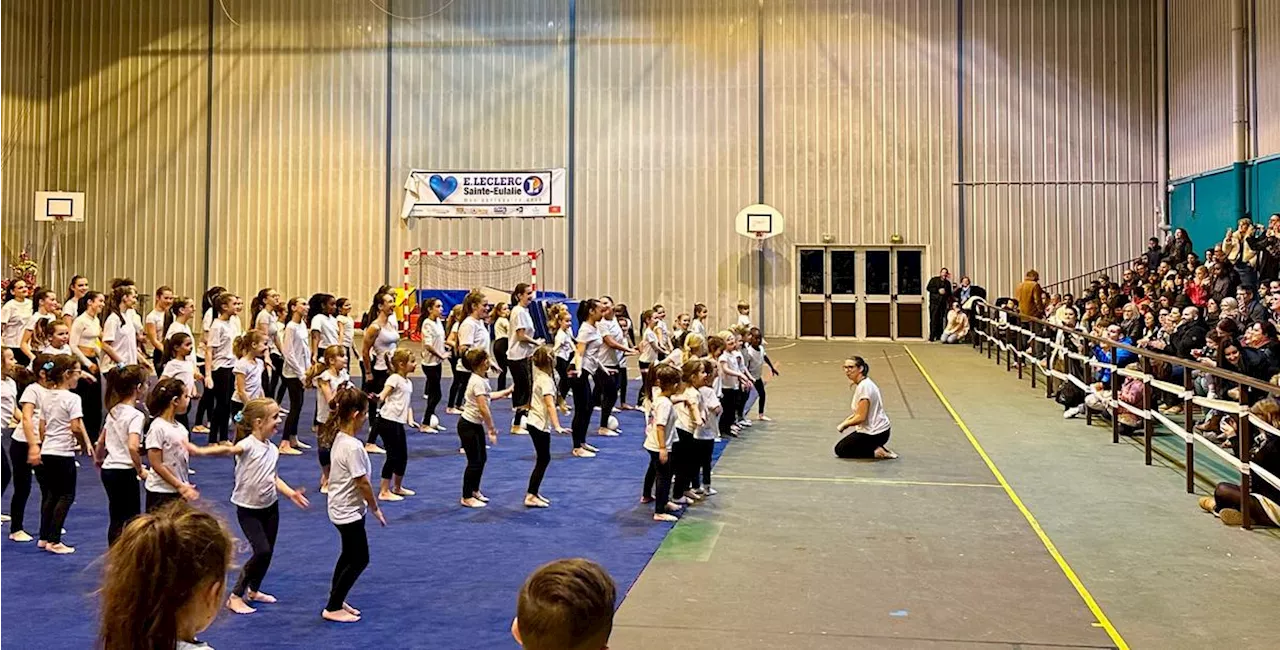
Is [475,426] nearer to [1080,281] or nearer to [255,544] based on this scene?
[255,544]

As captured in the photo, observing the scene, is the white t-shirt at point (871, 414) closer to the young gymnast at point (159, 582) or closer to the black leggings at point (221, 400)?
the black leggings at point (221, 400)

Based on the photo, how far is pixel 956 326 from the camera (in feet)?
71.7

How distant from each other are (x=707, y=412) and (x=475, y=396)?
184 centimetres

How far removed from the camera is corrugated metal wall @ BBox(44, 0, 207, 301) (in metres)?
24.5

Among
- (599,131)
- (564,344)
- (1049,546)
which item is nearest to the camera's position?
(1049,546)

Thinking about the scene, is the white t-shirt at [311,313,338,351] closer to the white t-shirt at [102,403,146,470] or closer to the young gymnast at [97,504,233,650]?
the white t-shirt at [102,403,146,470]

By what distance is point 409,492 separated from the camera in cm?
839

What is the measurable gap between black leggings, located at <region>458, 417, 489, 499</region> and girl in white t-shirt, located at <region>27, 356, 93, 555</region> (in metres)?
2.58

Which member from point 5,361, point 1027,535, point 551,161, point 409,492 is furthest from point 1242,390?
point 551,161

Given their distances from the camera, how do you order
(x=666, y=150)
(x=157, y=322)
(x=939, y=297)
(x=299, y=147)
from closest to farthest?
(x=157, y=322) < (x=939, y=297) < (x=666, y=150) < (x=299, y=147)

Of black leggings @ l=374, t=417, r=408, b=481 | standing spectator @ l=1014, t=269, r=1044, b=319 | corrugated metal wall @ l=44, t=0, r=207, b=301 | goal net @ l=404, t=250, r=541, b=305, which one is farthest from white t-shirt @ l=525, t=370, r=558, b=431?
corrugated metal wall @ l=44, t=0, r=207, b=301

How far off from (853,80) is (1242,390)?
1664 cm

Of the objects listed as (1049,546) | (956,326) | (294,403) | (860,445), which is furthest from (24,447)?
(956,326)

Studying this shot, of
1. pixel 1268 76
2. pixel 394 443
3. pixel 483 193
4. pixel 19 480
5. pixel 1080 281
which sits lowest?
pixel 19 480
